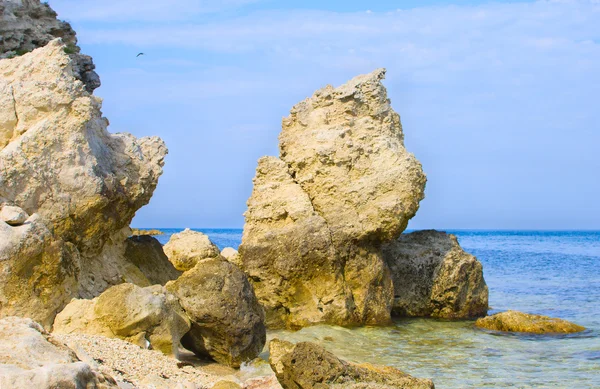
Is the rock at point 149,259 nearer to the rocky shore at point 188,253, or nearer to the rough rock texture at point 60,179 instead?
the rocky shore at point 188,253

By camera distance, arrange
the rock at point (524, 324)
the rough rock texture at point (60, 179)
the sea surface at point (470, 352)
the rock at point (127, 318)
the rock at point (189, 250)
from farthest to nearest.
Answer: the rock at point (524, 324) < the rock at point (189, 250) < the sea surface at point (470, 352) < the rough rock texture at point (60, 179) < the rock at point (127, 318)

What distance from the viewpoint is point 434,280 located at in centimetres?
1456

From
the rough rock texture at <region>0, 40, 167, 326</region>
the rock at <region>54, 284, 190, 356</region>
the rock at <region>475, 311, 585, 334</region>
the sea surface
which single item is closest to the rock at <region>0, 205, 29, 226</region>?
the rough rock texture at <region>0, 40, 167, 326</region>

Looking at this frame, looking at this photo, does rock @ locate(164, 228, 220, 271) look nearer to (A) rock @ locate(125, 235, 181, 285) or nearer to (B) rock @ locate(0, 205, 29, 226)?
(A) rock @ locate(125, 235, 181, 285)

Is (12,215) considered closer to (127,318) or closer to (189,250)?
(127,318)

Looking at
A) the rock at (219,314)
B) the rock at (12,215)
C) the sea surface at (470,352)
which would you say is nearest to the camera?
the rock at (12,215)

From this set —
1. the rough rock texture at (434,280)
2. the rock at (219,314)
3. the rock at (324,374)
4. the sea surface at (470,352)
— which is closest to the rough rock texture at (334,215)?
the sea surface at (470,352)

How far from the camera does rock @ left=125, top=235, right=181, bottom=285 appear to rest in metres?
11.2

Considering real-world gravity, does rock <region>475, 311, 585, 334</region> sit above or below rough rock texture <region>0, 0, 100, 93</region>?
below

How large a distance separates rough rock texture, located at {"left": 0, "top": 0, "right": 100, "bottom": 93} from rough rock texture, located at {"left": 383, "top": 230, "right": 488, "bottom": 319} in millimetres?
7782

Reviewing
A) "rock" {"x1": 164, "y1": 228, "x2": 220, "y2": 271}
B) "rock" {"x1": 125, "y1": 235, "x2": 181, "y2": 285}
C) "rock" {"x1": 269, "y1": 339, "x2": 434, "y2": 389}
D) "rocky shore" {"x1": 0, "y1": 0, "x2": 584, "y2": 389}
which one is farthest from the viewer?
"rock" {"x1": 164, "y1": 228, "x2": 220, "y2": 271}

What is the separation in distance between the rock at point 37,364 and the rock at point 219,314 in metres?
3.69

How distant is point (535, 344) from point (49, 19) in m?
13.0

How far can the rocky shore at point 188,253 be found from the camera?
718 cm
